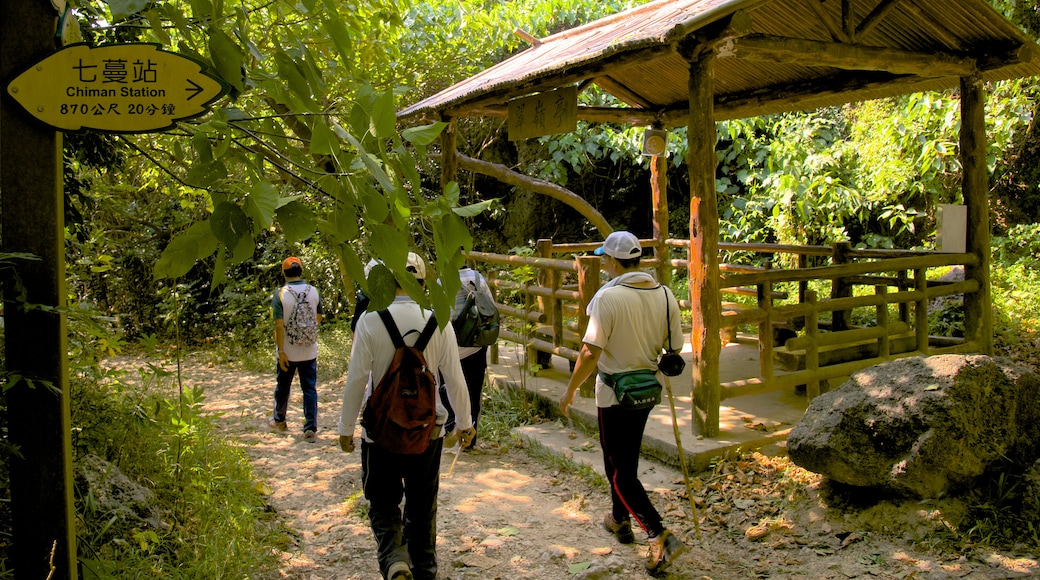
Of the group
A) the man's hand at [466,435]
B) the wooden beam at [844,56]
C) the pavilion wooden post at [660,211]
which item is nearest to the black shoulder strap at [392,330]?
the man's hand at [466,435]

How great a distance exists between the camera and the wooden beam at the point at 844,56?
17.2ft

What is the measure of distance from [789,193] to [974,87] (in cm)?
412

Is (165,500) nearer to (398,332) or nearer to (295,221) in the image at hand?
(398,332)

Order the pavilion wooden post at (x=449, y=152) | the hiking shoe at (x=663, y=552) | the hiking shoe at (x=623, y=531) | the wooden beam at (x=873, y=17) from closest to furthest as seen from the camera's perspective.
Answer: the hiking shoe at (x=663, y=552)
the hiking shoe at (x=623, y=531)
the wooden beam at (x=873, y=17)
the pavilion wooden post at (x=449, y=152)

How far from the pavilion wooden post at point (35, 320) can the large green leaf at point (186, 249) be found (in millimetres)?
746

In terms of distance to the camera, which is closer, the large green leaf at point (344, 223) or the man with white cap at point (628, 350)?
the large green leaf at point (344, 223)

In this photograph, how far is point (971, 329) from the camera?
22.8 ft

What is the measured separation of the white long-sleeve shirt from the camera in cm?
344

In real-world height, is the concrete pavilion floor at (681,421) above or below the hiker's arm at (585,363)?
below

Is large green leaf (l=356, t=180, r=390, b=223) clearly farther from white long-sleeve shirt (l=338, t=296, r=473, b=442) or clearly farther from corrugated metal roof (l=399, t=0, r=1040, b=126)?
corrugated metal roof (l=399, t=0, r=1040, b=126)

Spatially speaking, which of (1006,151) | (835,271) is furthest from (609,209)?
(835,271)

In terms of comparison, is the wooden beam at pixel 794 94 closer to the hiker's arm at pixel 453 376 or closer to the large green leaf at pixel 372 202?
the hiker's arm at pixel 453 376

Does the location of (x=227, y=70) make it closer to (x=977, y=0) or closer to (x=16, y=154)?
(x=16, y=154)

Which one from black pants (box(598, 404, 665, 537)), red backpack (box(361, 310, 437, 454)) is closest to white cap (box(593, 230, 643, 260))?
black pants (box(598, 404, 665, 537))
